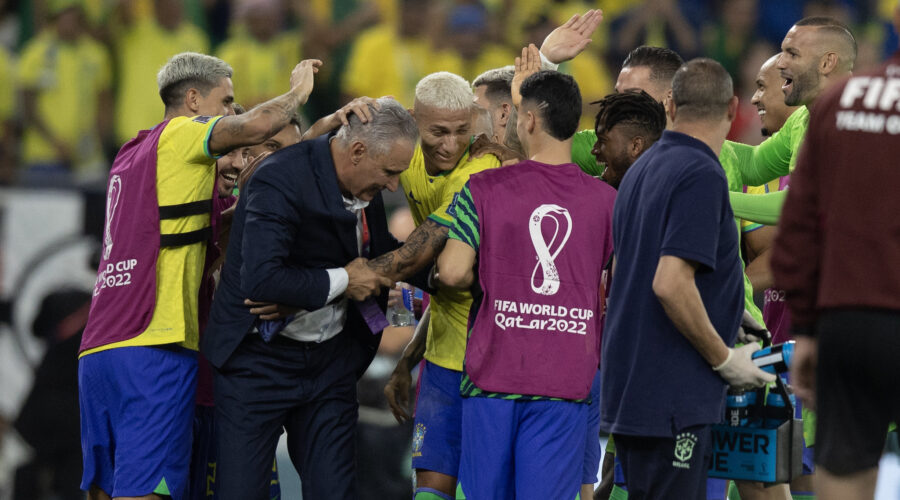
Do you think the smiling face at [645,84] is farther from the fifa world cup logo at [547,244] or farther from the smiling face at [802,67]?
the fifa world cup logo at [547,244]

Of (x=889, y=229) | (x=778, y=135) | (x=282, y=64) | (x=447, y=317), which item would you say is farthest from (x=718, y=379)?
(x=282, y=64)

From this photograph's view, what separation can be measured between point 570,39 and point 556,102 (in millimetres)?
1141

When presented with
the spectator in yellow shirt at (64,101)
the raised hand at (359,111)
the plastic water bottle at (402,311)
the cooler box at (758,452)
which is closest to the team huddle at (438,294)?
the raised hand at (359,111)

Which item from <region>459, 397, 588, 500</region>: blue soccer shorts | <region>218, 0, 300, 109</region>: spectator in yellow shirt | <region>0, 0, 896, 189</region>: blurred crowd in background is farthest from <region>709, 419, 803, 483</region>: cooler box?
<region>218, 0, 300, 109</region>: spectator in yellow shirt

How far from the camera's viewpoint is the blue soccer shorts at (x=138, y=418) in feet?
15.1

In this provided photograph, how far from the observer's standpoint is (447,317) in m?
4.85

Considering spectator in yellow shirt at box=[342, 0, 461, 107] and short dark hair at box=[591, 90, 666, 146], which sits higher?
spectator in yellow shirt at box=[342, 0, 461, 107]

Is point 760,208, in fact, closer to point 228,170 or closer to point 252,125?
point 252,125

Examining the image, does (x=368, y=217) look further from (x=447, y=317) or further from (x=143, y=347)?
(x=143, y=347)

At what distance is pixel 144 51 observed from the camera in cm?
937

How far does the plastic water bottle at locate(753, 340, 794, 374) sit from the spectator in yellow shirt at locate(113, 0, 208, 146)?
645cm

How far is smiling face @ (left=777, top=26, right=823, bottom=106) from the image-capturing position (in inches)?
214

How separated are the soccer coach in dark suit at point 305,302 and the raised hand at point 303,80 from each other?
261 mm

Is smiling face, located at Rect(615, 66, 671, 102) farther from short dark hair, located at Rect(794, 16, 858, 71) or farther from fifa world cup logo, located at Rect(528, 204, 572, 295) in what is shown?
fifa world cup logo, located at Rect(528, 204, 572, 295)
